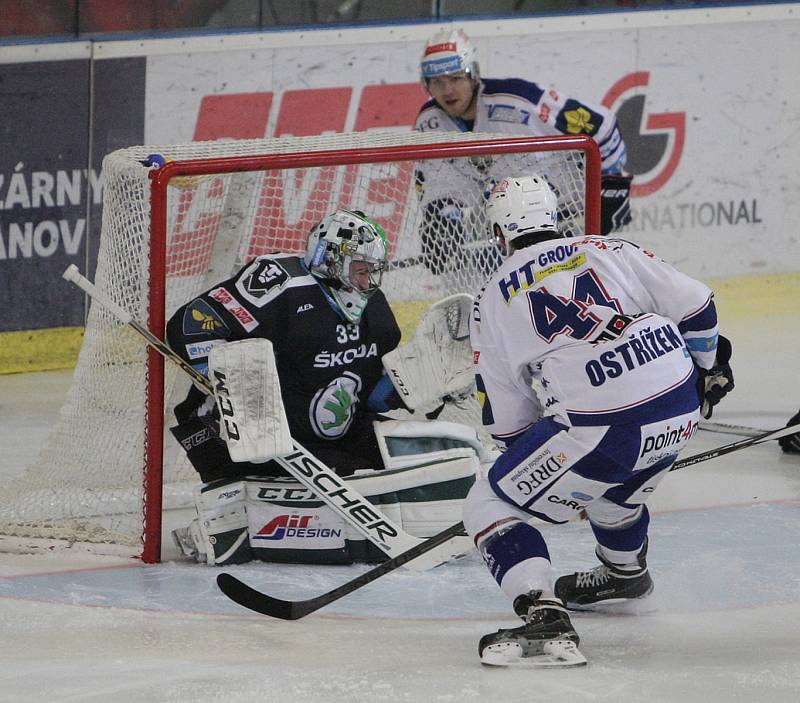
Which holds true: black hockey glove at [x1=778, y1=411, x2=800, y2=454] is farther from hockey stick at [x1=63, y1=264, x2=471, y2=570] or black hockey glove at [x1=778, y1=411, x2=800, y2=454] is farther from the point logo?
the point logo

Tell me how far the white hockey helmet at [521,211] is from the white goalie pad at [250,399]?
27.7 inches

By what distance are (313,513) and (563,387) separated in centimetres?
95

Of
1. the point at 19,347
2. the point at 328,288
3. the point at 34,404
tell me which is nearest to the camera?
the point at 328,288

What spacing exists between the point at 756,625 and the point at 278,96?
3.55 m

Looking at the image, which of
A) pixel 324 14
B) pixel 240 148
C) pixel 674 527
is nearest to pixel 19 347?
pixel 324 14

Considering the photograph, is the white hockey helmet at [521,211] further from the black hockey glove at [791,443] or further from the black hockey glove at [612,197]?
the black hockey glove at [791,443]

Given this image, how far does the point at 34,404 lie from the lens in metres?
5.29

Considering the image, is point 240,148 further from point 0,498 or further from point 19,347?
point 19,347

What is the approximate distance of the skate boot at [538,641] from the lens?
8.80 feet

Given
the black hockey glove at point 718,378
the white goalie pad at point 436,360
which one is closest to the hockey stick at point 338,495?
the white goalie pad at point 436,360

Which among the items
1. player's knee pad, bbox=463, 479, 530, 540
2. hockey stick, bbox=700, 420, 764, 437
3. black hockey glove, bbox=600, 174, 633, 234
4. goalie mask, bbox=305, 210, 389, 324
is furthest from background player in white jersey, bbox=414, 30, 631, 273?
player's knee pad, bbox=463, 479, 530, 540

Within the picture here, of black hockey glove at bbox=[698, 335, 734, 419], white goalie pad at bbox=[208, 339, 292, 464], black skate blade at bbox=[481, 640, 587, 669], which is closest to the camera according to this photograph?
black skate blade at bbox=[481, 640, 587, 669]

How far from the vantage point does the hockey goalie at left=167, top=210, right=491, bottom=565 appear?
3.47m

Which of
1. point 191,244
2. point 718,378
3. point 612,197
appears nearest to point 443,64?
point 612,197
